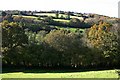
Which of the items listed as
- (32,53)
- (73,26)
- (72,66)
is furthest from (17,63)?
(73,26)

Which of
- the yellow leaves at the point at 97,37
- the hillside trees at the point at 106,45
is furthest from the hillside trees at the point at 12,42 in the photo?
the yellow leaves at the point at 97,37

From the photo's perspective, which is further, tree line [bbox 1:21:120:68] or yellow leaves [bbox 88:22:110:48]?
yellow leaves [bbox 88:22:110:48]

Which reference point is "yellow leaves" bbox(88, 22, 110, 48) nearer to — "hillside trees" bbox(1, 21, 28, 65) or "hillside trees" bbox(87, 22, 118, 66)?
"hillside trees" bbox(87, 22, 118, 66)

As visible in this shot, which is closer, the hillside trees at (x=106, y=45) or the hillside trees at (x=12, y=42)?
the hillside trees at (x=12, y=42)

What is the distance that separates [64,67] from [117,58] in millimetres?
12465

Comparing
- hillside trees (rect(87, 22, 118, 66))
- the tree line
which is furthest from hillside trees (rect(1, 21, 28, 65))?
hillside trees (rect(87, 22, 118, 66))

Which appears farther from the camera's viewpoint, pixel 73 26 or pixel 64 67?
pixel 73 26

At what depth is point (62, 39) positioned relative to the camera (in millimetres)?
63250

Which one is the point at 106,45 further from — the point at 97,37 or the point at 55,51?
the point at 55,51

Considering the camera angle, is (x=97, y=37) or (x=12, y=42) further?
(x=97, y=37)

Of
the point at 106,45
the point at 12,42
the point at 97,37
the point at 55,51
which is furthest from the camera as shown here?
the point at 97,37

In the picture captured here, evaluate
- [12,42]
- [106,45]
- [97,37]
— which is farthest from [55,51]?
[97,37]

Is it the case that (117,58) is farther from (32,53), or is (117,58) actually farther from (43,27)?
(43,27)

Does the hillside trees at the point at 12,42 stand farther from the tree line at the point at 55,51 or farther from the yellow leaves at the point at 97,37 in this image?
the yellow leaves at the point at 97,37
